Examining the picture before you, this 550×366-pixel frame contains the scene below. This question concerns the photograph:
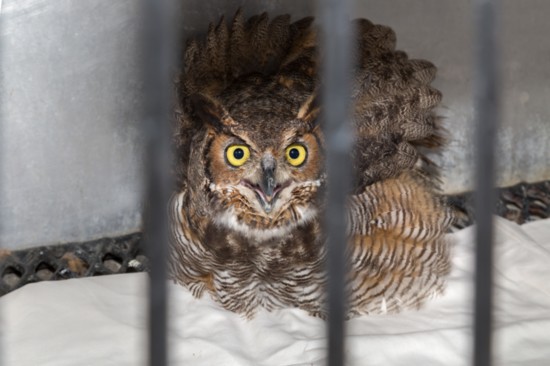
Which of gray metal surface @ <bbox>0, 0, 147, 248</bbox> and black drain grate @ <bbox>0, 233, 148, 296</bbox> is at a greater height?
gray metal surface @ <bbox>0, 0, 147, 248</bbox>

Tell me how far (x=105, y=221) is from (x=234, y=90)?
0.84 meters

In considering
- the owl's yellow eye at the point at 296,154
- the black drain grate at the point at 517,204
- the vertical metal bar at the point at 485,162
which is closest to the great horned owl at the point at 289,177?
the owl's yellow eye at the point at 296,154

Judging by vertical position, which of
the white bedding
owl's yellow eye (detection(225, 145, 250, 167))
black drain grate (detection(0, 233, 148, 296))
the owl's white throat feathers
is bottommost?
the white bedding

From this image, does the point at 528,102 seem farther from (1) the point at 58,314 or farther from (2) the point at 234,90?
(1) the point at 58,314

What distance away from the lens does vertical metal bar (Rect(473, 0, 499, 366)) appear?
0.89 m

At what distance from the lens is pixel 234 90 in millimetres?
2814

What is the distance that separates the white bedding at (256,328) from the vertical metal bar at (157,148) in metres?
1.59

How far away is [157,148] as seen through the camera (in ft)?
→ 2.83

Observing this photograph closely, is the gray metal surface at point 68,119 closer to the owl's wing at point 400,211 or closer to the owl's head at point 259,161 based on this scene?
the owl's head at point 259,161

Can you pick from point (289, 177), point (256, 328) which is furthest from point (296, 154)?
point (256, 328)

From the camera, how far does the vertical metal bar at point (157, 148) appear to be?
85cm

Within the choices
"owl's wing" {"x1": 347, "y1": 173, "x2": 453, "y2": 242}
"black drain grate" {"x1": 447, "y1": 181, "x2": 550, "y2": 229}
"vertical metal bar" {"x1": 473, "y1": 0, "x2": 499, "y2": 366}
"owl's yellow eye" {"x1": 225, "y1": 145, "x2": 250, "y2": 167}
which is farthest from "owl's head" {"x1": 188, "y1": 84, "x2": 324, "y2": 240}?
"vertical metal bar" {"x1": 473, "y1": 0, "x2": 499, "y2": 366}

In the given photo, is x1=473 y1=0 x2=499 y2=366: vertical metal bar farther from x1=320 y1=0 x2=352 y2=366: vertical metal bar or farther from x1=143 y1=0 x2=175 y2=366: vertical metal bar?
x1=143 y1=0 x2=175 y2=366: vertical metal bar

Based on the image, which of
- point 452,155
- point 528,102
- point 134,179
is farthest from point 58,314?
point 528,102
